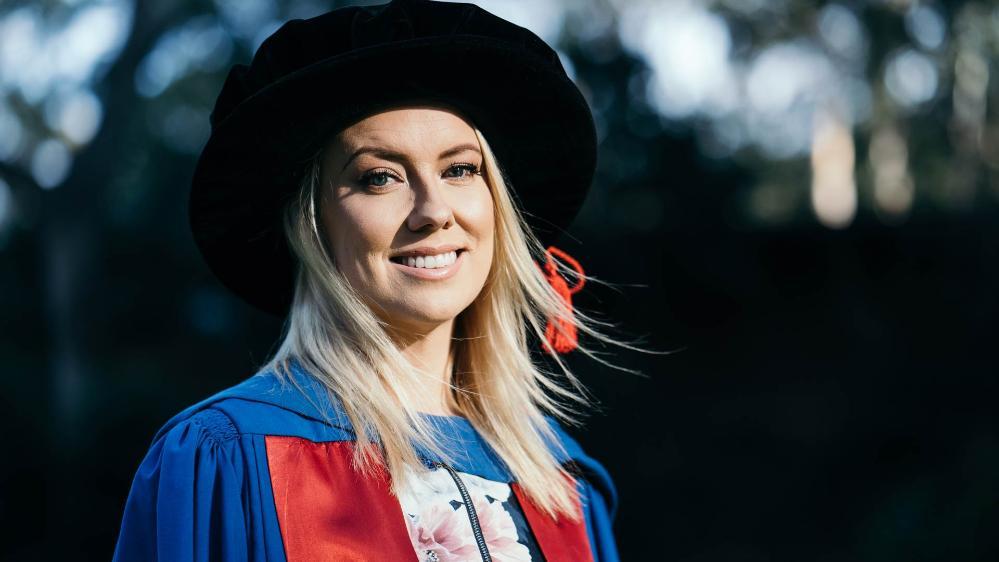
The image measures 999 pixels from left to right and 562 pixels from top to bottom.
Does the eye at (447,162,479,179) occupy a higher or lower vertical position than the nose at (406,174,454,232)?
higher

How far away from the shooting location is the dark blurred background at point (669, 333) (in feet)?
27.6

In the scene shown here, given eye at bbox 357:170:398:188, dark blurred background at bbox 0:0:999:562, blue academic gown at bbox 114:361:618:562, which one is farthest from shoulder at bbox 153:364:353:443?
dark blurred background at bbox 0:0:999:562

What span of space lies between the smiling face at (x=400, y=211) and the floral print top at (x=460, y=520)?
1.15ft

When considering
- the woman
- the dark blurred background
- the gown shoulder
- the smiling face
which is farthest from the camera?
the dark blurred background

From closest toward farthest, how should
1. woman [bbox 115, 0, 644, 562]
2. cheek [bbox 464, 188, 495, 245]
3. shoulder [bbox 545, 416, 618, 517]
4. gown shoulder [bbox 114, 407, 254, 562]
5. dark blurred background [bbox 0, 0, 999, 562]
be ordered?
gown shoulder [bbox 114, 407, 254, 562] < woman [bbox 115, 0, 644, 562] < cheek [bbox 464, 188, 495, 245] < shoulder [bbox 545, 416, 618, 517] < dark blurred background [bbox 0, 0, 999, 562]

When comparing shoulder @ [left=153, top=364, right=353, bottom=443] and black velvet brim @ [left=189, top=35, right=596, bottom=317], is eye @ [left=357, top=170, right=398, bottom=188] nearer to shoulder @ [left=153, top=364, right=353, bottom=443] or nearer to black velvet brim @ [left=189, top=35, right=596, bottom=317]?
black velvet brim @ [left=189, top=35, right=596, bottom=317]

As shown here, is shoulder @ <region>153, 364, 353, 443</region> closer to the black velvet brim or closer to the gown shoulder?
the gown shoulder

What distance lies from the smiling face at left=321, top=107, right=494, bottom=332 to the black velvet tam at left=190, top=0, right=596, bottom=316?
5 centimetres

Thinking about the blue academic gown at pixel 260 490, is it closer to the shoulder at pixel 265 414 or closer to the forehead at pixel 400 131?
the shoulder at pixel 265 414

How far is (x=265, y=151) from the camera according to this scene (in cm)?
199

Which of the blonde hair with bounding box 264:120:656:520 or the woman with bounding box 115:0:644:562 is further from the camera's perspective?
the blonde hair with bounding box 264:120:656:520

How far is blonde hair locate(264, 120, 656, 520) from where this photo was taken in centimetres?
195

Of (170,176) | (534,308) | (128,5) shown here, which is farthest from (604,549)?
(170,176)

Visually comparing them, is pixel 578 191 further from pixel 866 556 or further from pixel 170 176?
pixel 170 176
